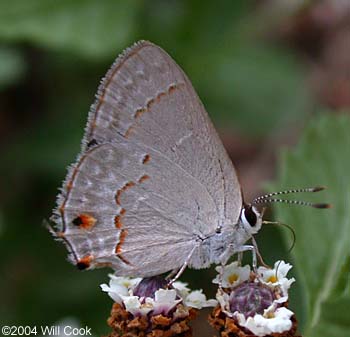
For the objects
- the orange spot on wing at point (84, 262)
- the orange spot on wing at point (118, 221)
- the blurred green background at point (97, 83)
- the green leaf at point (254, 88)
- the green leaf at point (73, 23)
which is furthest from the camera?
the green leaf at point (254, 88)

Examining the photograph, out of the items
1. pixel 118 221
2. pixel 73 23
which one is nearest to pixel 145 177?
pixel 118 221

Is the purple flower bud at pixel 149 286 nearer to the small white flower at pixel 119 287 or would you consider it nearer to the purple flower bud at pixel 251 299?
the small white flower at pixel 119 287

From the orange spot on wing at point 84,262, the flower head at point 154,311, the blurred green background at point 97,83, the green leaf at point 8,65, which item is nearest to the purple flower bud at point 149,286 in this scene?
the flower head at point 154,311

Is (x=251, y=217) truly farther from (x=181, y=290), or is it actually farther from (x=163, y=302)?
(x=163, y=302)

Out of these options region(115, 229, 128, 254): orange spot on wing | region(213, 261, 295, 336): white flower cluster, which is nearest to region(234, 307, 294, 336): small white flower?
region(213, 261, 295, 336): white flower cluster

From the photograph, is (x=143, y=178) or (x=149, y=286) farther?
(x=143, y=178)

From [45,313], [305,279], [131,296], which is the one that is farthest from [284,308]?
[45,313]

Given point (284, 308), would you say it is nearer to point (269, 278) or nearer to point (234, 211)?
point (269, 278)
